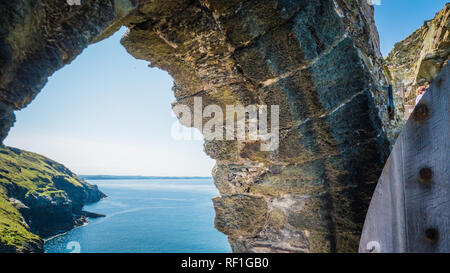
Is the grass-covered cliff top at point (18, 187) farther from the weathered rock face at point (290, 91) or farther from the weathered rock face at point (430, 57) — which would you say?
the weathered rock face at point (430, 57)

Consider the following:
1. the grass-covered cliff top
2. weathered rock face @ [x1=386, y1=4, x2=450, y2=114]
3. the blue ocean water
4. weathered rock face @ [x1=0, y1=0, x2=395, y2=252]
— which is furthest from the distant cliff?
weathered rock face @ [x1=386, y1=4, x2=450, y2=114]

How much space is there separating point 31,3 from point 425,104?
125cm

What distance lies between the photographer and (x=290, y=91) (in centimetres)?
141

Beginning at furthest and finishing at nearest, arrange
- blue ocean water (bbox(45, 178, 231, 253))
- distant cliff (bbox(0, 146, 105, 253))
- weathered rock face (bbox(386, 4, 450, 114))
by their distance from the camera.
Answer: blue ocean water (bbox(45, 178, 231, 253)) < distant cliff (bbox(0, 146, 105, 253)) < weathered rock face (bbox(386, 4, 450, 114))

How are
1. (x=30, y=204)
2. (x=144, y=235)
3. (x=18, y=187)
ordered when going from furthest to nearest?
(x=144, y=235)
(x=18, y=187)
(x=30, y=204)

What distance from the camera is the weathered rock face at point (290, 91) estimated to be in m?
1.28

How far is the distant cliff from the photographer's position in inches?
882

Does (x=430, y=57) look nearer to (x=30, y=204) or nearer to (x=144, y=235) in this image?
(x=144, y=235)

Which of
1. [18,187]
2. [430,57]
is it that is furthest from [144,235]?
[430,57]

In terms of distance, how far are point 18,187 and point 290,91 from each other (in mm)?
45006

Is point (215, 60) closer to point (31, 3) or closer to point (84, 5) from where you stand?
point (84, 5)

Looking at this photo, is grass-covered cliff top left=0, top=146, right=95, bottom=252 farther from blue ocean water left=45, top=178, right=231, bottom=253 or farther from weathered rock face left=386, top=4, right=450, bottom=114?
weathered rock face left=386, top=4, right=450, bottom=114
